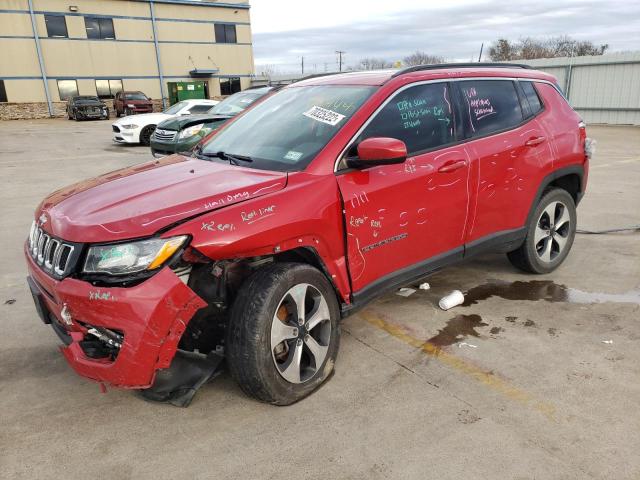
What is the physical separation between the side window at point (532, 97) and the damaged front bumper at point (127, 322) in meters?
3.27

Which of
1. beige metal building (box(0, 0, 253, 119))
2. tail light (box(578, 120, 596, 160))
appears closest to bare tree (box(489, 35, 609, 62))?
beige metal building (box(0, 0, 253, 119))

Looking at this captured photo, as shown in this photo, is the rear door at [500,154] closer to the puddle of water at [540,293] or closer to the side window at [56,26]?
the puddle of water at [540,293]

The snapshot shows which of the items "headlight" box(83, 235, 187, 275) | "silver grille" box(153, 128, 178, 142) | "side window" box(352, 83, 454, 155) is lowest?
"silver grille" box(153, 128, 178, 142)

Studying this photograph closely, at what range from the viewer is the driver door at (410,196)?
10.1 ft

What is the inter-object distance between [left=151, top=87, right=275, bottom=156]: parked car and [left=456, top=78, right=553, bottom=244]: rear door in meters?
6.36

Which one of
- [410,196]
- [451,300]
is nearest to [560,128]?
[451,300]

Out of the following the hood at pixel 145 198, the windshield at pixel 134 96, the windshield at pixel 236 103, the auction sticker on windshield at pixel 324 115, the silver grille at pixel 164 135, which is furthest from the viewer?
the windshield at pixel 134 96

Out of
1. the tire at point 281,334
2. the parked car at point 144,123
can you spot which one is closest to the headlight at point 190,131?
the parked car at point 144,123

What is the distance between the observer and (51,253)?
2666mm

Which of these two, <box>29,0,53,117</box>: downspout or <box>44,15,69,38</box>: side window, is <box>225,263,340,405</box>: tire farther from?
<box>44,15,69,38</box>: side window

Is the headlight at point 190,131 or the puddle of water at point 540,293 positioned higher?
the headlight at point 190,131

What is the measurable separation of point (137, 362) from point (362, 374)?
1363 mm

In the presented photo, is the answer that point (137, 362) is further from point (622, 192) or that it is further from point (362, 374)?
point (622, 192)

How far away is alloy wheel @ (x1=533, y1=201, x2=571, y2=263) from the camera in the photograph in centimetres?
449
